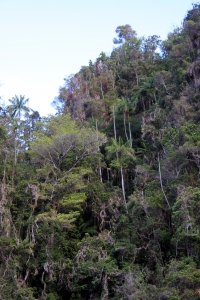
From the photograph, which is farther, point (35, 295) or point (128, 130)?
point (128, 130)

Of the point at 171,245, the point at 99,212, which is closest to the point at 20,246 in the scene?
the point at 99,212

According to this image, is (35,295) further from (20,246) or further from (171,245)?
(171,245)

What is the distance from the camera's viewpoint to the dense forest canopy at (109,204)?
1414 centimetres

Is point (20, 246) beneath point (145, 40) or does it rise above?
beneath

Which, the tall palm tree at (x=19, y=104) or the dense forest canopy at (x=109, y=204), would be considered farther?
the tall palm tree at (x=19, y=104)

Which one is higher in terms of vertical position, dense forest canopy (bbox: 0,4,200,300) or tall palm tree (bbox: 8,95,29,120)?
tall palm tree (bbox: 8,95,29,120)

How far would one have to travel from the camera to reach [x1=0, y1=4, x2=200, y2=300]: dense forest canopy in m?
14.1

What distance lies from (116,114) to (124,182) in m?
5.16

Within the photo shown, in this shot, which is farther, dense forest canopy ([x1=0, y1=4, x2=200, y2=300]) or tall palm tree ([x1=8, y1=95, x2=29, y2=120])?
tall palm tree ([x1=8, y1=95, x2=29, y2=120])

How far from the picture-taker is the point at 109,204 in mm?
18172

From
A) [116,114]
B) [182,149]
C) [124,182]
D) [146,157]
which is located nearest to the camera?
[182,149]

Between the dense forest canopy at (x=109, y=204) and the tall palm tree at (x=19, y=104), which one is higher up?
the tall palm tree at (x=19, y=104)

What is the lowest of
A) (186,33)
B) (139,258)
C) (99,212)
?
(139,258)

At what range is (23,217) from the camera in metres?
17.2
